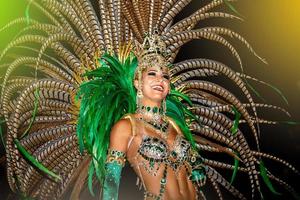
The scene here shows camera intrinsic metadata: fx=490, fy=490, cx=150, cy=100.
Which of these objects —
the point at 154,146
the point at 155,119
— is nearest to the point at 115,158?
the point at 154,146

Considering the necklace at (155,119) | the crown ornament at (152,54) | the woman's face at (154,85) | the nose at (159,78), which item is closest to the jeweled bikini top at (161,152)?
the necklace at (155,119)

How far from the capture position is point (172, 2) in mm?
3574

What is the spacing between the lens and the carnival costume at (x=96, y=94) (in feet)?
9.94

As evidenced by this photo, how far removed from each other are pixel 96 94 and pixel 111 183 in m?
0.67

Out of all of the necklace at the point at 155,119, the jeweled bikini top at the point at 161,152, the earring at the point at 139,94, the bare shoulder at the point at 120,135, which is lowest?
the jeweled bikini top at the point at 161,152

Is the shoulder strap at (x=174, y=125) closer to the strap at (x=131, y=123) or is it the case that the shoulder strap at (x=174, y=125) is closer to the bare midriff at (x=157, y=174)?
the bare midriff at (x=157, y=174)

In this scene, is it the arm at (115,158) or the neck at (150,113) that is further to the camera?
the neck at (150,113)

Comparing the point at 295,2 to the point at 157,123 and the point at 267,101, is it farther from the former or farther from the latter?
the point at 157,123

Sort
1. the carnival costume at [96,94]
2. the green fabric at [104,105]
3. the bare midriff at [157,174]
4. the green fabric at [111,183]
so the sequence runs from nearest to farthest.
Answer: the green fabric at [111,183]
the bare midriff at [157,174]
the green fabric at [104,105]
the carnival costume at [96,94]

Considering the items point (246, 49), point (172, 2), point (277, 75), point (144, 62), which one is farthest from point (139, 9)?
point (277, 75)

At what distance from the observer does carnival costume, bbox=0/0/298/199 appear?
3029 millimetres

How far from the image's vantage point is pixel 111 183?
2.55 m

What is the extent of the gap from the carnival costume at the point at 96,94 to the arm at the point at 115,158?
0.20 meters

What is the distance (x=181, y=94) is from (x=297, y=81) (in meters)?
1.20
